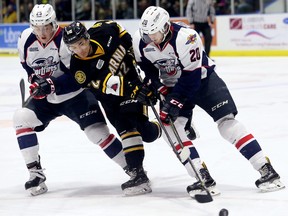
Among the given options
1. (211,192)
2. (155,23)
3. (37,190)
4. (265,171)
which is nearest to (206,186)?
(211,192)

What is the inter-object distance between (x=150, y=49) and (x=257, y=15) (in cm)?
968

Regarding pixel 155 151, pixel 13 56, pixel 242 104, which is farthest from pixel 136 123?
pixel 13 56

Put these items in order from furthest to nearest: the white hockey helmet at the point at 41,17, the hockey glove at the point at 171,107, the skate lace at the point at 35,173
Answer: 1. the skate lace at the point at 35,173
2. the white hockey helmet at the point at 41,17
3. the hockey glove at the point at 171,107

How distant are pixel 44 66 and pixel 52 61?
53mm

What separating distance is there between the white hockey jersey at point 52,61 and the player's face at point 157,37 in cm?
57

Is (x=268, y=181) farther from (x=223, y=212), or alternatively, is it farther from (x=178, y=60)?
(x=178, y=60)

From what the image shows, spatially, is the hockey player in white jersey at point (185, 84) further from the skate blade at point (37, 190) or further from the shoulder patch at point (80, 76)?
the skate blade at point (37, 190)

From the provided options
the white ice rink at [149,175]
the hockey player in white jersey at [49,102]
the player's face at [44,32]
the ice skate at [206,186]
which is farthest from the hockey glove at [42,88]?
the ice skate at [206,186]

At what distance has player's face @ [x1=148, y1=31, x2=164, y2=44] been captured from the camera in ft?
12.8

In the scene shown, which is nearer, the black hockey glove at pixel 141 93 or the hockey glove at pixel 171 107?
the hockey glove at pixel 171 107

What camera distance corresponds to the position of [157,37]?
12.9ft

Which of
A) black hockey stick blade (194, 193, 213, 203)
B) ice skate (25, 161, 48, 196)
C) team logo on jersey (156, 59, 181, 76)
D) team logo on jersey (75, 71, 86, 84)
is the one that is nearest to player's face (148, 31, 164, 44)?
team logo on jersey (156, 59, 181, 76)

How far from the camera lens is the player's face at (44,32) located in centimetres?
426

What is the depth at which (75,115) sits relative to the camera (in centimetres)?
443
